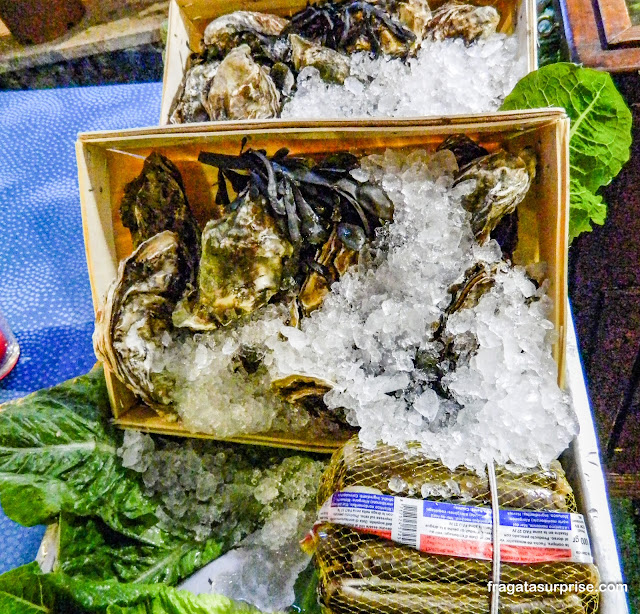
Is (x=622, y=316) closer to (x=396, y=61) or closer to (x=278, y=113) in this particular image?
(x=396, y=61)

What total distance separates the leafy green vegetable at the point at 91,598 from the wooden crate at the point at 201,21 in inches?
58.2

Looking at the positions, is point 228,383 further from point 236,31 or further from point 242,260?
point 236,31

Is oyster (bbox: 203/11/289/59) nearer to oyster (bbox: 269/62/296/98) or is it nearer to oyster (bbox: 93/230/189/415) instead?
oyster (bbox: 269/62/296/98)

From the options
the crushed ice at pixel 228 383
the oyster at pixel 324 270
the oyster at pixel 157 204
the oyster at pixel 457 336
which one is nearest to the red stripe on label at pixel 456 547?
the oyster at pixel 457 336

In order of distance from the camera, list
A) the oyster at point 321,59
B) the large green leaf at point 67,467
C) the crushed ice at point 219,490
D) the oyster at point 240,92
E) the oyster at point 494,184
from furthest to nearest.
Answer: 1. the oyster at point 321,59
2. the oyster at point 240,92
3. the crushed ice at point 219,490
4. the large green leaf at point 67,467
5. the oyster at point 494,184

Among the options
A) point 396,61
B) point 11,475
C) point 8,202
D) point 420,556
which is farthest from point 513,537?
point 8,202

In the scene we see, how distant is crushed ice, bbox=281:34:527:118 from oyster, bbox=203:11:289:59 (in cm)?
31

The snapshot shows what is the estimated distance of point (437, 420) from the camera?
1.23 metres

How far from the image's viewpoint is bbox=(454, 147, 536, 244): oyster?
1209 mm

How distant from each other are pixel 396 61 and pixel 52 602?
1937 millimetres

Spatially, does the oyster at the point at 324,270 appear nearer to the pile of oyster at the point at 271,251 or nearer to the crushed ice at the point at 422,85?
the pile of oyster at the point at 271,251

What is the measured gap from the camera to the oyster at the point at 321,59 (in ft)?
5.73

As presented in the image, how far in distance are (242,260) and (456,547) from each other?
84 centimetres

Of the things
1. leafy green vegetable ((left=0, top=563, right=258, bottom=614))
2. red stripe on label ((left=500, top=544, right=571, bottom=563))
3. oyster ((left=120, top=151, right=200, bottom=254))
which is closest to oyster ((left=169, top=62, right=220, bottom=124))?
oyster ((left=120, top=151, right=200, bottom=254))
